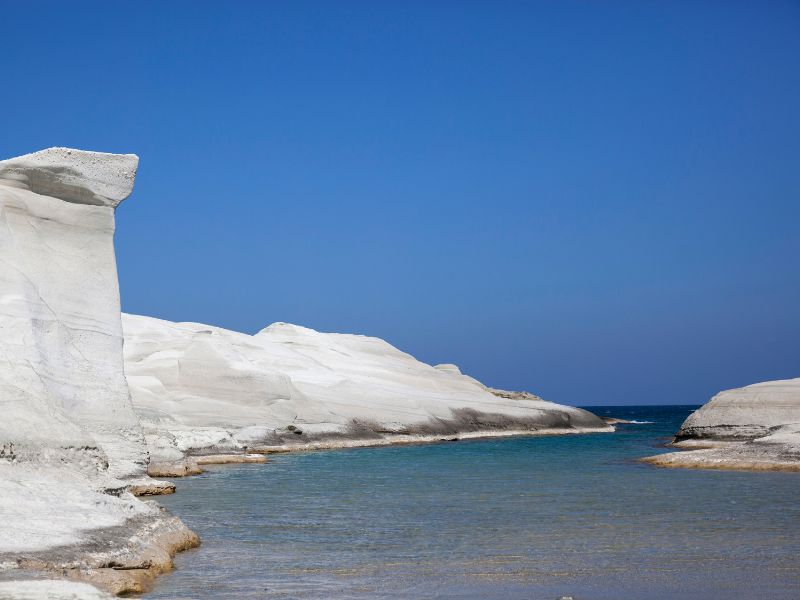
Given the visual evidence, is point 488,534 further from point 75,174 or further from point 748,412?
point 748,412

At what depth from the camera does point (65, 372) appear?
1972 cm

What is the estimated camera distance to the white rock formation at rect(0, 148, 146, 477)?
61.7 ft

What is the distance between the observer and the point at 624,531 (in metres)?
15.7

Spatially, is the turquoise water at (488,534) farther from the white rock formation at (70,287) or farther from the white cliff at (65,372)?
the white rock formation at (70,287)

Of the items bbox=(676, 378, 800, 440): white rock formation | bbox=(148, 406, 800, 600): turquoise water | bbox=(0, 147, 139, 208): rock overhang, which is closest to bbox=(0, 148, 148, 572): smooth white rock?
bbox=(0, 147, 139, 208): rock overhang

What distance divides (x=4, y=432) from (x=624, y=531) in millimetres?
9814

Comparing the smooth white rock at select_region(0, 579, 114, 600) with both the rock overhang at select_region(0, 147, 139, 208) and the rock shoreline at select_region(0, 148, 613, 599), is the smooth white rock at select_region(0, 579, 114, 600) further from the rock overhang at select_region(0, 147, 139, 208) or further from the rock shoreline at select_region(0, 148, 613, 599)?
the rock overhang at select_region(0, 147, 139, 208)

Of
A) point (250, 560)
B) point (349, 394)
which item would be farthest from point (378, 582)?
point (349, 394)

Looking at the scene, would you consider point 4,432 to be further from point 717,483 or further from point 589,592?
point 717,483

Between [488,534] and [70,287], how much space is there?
449 inches

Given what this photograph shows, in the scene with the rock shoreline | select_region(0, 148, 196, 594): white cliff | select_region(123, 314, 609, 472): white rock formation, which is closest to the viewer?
the rock shoreline

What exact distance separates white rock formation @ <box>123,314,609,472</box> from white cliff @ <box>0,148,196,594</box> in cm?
757

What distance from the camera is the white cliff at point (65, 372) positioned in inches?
454

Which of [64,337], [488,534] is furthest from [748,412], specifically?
[64,337]
